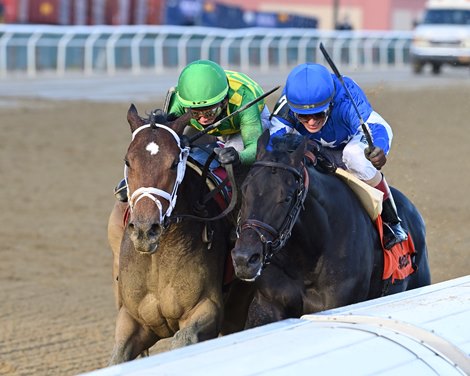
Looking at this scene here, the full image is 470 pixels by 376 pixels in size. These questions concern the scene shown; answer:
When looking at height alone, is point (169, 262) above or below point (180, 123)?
below

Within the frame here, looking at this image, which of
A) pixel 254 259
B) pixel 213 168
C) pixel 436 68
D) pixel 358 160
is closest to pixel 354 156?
pixel 358 160

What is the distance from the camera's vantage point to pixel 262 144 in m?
5.41

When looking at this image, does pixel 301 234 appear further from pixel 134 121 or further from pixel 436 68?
pixel 436 68

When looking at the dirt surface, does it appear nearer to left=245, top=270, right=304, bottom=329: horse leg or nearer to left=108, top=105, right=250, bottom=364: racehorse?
left=108, top=105, right=250, bottom=364: racehorse

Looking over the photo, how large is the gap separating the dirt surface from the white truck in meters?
10.1

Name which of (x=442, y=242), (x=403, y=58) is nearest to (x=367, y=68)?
(x=403, y=58)

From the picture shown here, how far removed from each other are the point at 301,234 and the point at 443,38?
88.6 ft

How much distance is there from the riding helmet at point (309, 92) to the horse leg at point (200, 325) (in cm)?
107

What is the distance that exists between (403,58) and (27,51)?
16087 millimetres

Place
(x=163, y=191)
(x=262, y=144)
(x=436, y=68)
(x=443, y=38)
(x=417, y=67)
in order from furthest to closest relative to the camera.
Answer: (x=436, y=68) < (x=417, y=67) < (x=443, y=38) < (x=262, y=144) < (x=163, y=191)

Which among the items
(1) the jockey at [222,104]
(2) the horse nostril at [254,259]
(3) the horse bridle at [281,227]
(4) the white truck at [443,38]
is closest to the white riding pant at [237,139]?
(1) the jockey at [222,104]

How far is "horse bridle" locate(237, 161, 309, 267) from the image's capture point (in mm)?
5016

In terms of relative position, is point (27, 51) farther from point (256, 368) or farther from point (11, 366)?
point (256, 368)

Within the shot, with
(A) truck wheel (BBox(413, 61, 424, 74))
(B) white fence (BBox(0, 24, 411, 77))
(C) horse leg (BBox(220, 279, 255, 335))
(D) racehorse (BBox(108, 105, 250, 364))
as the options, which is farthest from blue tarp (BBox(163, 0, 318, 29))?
(D) racehorse (BBox(108, 105, 250, 364))
